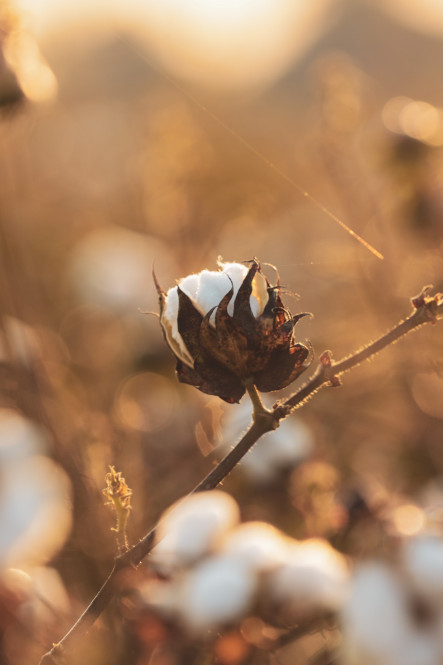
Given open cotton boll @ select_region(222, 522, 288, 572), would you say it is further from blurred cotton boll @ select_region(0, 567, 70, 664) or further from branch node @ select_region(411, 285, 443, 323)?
branch node @ select_region(411, 285, 443, 323)

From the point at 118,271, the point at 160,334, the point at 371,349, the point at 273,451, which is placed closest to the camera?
the point at 371,349

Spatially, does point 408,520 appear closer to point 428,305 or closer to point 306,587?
point 306,587

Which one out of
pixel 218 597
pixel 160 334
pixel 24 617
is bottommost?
pixel 24 617

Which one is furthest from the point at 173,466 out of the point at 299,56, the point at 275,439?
the point at 299,56

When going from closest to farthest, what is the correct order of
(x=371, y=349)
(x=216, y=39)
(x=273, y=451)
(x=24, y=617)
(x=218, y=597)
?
(x=371, y=349) < (x=218, y=597) < (x=24, y=617) < (x=273, y=451) < (x=216, y=39)

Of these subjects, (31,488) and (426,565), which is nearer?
(426,565)

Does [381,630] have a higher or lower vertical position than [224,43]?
lower

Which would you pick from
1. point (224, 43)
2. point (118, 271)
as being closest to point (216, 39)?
point (224, 43)

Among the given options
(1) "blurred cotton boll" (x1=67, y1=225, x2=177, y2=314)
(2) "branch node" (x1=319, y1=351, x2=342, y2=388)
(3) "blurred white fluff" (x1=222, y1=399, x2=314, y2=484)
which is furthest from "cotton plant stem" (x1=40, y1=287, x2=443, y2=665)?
(1) "blurred cotton boll" (x1=67, y1=225, x2=177, y2=314)
